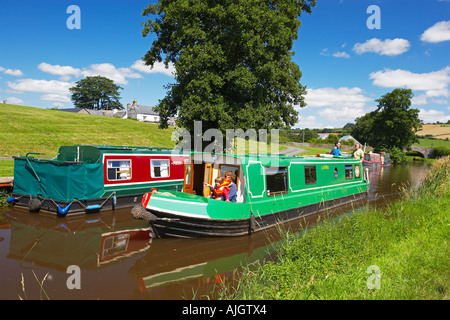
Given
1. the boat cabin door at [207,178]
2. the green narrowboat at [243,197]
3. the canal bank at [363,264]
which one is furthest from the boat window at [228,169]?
the canal bank at [363,264]

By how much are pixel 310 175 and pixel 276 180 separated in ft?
7.71

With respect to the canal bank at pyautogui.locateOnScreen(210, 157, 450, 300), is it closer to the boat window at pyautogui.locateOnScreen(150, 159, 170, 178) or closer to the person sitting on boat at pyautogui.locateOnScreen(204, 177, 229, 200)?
the person sitting on boat at pyautogui.locateOnScreen(204, 177, 229, 200)

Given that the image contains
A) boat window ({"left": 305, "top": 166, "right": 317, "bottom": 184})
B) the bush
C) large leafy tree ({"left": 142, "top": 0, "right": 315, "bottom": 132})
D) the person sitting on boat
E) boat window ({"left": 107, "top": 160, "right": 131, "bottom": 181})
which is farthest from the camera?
the bush

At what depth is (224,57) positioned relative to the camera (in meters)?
14.5

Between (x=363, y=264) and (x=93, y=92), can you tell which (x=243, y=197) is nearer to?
(x=363, y=264)

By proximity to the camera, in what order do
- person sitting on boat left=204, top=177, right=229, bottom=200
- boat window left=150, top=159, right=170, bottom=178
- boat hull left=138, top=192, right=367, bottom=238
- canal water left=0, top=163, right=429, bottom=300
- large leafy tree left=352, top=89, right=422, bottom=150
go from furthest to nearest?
1. large leafy tree left=352, top=89, right=422, bottom=150
2. boat window left=150, top=159, right=170, bottom=178
3. person sitting on boat left=204, top=177, right=229, bottom=200
4. boat hull left=138, top=192, right=367, bottom=238
5. canal water left=0, top=163, right=429, bottom=300

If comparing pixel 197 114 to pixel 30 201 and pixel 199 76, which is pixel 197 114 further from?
pixel 30 201

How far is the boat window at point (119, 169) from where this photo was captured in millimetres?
11375

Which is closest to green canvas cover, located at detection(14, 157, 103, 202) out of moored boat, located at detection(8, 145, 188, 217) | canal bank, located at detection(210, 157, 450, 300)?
moored boat, located at detection(8, 145, 188, 217)

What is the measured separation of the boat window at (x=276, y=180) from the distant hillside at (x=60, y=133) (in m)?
16.5

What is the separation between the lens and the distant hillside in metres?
23.1

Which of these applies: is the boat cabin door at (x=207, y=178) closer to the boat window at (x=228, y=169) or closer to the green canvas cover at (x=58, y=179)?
the boat window at (x=228, y=169)
